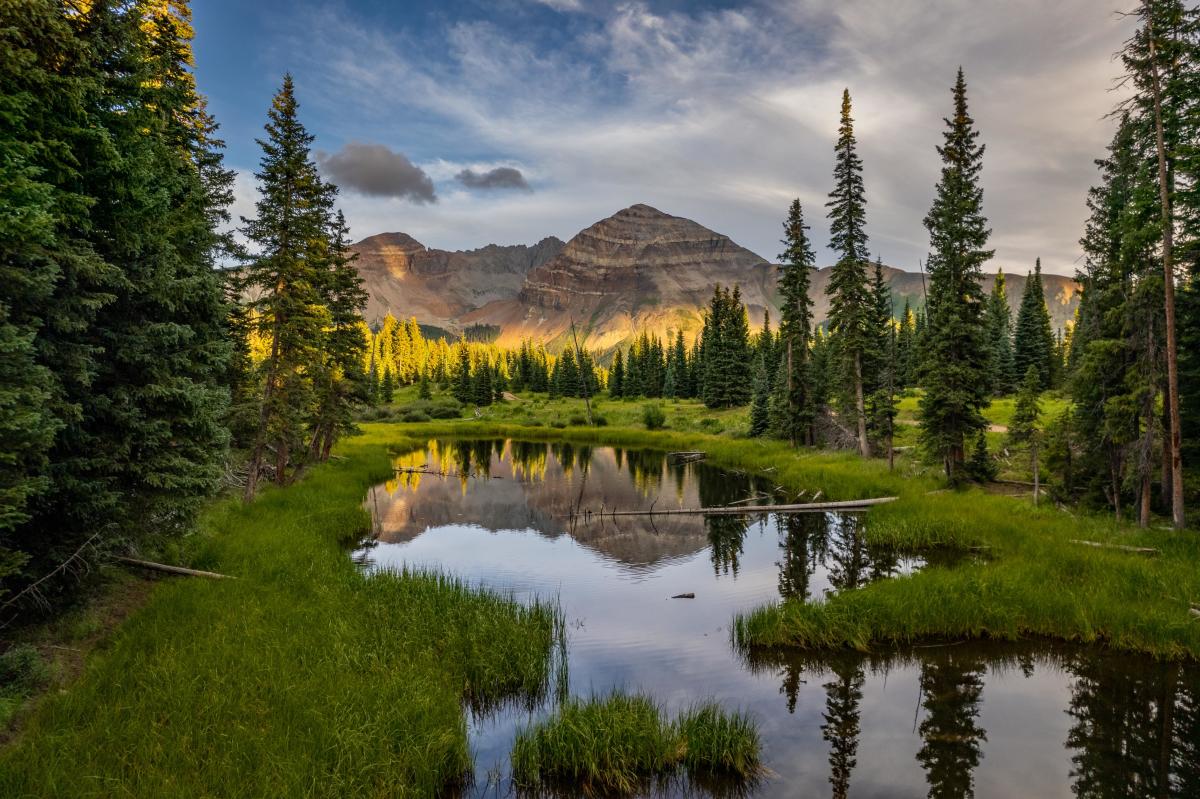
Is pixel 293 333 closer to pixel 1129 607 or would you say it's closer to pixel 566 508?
pixel 566 508

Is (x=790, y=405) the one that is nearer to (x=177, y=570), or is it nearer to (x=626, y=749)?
(x=626, y=749)

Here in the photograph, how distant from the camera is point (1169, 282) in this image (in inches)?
644

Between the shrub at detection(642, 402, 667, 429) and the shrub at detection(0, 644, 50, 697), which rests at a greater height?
the shrub at detection(642, 402, 667, 429)

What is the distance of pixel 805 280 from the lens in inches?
1678

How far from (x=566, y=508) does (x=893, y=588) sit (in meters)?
18.2

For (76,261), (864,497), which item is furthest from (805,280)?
(76,261)

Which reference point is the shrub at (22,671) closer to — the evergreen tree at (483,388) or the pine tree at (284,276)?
the pine tree at (284,276)

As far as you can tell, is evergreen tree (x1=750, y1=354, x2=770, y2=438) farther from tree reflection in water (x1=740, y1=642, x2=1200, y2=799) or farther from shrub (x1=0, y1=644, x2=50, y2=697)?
shrub (x1=0, y1=644, x2=50, y2=697)

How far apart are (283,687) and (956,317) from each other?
27.2 meters

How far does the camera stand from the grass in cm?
825

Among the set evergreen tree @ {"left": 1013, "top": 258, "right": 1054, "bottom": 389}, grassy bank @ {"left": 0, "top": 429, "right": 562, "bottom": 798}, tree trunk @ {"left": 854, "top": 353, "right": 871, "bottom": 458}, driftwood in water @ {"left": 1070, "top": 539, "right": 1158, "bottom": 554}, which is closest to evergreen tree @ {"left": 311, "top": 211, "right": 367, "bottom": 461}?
grassy bank @ {"left": 0, "top": 429, "right": 562, "bottom": 798}

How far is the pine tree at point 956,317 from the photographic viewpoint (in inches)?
1005

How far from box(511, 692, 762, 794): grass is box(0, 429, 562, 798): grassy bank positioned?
3.74ft

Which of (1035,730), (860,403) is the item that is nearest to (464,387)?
(860,403)
